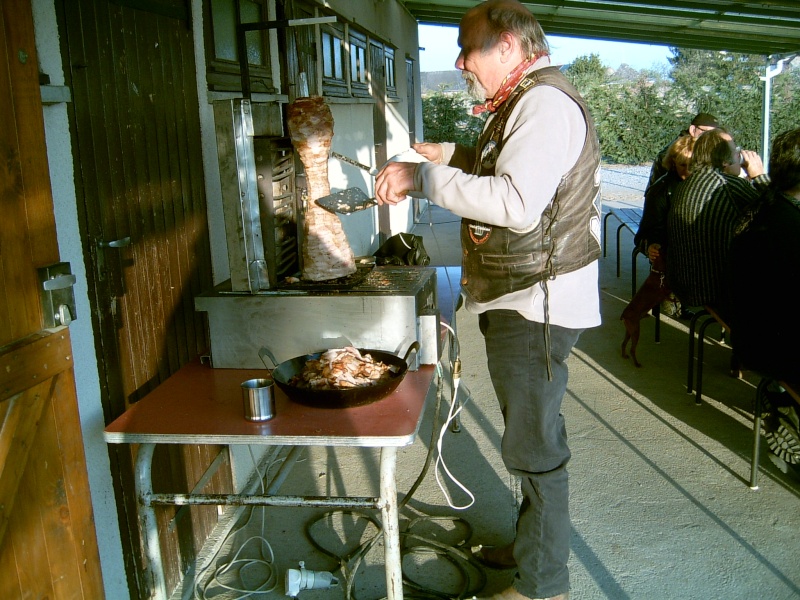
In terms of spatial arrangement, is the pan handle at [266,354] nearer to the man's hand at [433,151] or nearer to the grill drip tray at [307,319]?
the grill drip tray at [307,319]

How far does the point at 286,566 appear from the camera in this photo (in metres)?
2.96

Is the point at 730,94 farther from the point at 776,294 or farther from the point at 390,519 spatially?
the point at 390,519

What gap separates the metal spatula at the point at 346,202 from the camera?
257cm

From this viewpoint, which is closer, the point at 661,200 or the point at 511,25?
the point at 511,25

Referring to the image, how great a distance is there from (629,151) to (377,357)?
21.4m

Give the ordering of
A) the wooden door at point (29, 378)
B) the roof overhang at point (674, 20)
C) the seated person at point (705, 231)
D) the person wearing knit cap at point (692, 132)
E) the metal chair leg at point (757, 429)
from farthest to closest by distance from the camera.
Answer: the roof overhang at point (674, 20), the person wearing knit cap at point (692, 132), the seated person at point (705, 231), the metal chair leg at point (757, 429), the wooden door at point (29, 378)

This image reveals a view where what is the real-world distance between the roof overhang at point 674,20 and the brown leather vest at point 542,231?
5.61m

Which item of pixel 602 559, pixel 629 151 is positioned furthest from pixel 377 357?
pixel 629 151

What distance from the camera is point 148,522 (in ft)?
7.10

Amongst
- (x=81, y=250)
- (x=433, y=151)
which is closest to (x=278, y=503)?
(x=81, y=250)

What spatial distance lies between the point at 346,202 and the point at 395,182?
1.29ft

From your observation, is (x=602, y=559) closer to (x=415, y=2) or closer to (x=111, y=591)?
(x=111, y=591)

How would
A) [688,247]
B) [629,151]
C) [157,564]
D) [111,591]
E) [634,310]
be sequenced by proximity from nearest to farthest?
1. [157,564]
2. [111,591]
3. [688,247]
4. [634,310]
5. [629,151]

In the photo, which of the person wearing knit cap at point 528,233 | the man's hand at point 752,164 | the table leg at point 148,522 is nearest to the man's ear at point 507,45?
the person wearing knit cap at point 528,233
